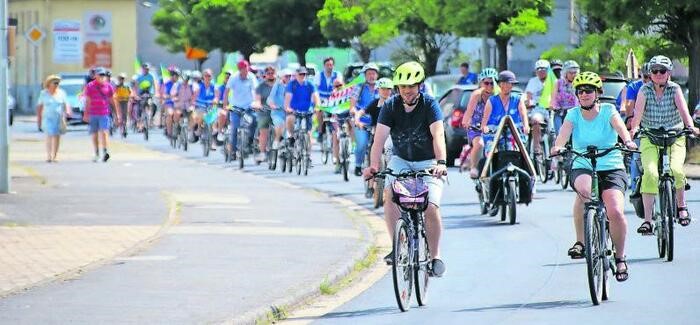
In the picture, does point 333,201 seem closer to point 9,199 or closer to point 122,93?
point 9,199

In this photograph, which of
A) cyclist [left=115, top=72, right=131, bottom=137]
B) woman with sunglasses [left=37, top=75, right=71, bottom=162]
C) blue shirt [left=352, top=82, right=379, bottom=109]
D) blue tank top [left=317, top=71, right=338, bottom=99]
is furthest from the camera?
cyclist [left=115, top=72, right=131, bottom=137]

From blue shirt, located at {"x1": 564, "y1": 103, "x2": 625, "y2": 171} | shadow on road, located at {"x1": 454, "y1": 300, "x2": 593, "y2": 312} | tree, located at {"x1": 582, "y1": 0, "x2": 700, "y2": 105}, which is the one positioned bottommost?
shadow on road, located at {"x1": 454, "y1": 300, "x2": 593, "y2": 312}

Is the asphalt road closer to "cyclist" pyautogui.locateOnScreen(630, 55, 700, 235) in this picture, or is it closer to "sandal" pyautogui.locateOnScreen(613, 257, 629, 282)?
"sandal" pyautogui.locateOnScreen(613, 257, 629, 282)

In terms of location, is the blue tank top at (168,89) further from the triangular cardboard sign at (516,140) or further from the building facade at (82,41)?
the building facade at (82,41)

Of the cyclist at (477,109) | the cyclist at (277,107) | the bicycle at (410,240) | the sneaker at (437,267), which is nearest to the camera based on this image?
the bicycle at (410,240)

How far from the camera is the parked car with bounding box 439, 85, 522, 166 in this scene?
3011 centimetres

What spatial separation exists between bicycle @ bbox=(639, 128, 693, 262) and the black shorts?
1.98 metres

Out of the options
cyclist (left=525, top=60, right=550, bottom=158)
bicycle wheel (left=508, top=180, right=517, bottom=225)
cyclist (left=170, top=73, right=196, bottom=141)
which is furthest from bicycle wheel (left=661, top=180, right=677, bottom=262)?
cyclist (left=170, top=73, right=196, bottom=141)

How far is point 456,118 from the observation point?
98.7 ft

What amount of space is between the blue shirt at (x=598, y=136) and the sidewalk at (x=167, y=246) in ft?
6.84

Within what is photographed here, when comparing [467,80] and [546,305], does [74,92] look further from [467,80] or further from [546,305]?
[546,305]

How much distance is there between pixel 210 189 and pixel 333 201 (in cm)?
280

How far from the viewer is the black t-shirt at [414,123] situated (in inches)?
500

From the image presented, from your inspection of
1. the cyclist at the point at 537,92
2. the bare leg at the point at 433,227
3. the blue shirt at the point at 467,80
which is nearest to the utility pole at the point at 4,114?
the cyclist at the point at 537,92
